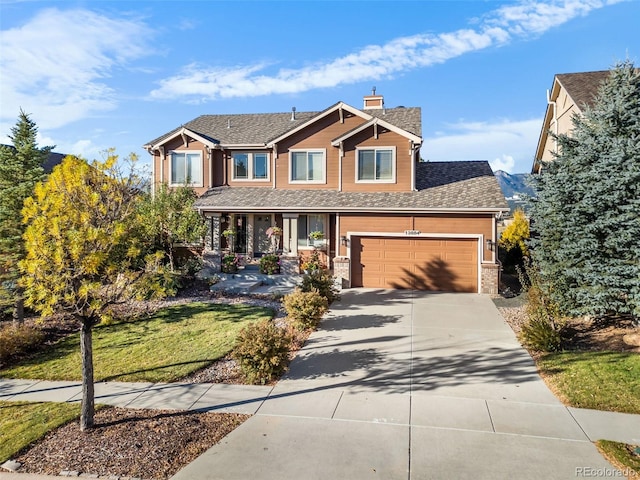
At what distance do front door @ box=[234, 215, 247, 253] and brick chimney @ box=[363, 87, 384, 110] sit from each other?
9030 mm

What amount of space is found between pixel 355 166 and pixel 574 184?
30.0 feet

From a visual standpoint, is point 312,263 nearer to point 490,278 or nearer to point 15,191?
point 490,278

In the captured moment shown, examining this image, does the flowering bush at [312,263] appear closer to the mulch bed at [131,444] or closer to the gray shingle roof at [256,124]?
the gray shingle roof at [256,124]

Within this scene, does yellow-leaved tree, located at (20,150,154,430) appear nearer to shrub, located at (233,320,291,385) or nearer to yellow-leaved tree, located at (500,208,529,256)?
shrub, located at (233,320,291,385)

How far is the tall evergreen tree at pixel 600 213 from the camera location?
33.3 feet

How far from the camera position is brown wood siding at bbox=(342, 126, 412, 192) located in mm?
17594

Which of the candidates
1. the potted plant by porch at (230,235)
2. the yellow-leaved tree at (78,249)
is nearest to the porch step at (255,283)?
the potted plant by porch at (230,235)

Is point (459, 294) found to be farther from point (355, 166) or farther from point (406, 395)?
point (406, 395)

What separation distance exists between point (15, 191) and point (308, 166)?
11520mm

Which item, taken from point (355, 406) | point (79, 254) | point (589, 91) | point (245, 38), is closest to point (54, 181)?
point (79, 254)

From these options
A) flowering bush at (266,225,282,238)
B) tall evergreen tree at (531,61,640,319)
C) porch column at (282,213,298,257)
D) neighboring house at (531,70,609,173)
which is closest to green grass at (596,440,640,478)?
tall evergreen tree at (531,61,640,319)

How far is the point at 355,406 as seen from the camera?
22.5 feet

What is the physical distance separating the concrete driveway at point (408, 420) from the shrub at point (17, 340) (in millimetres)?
7225

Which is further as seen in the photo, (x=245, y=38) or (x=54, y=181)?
(x=245, y=38)
